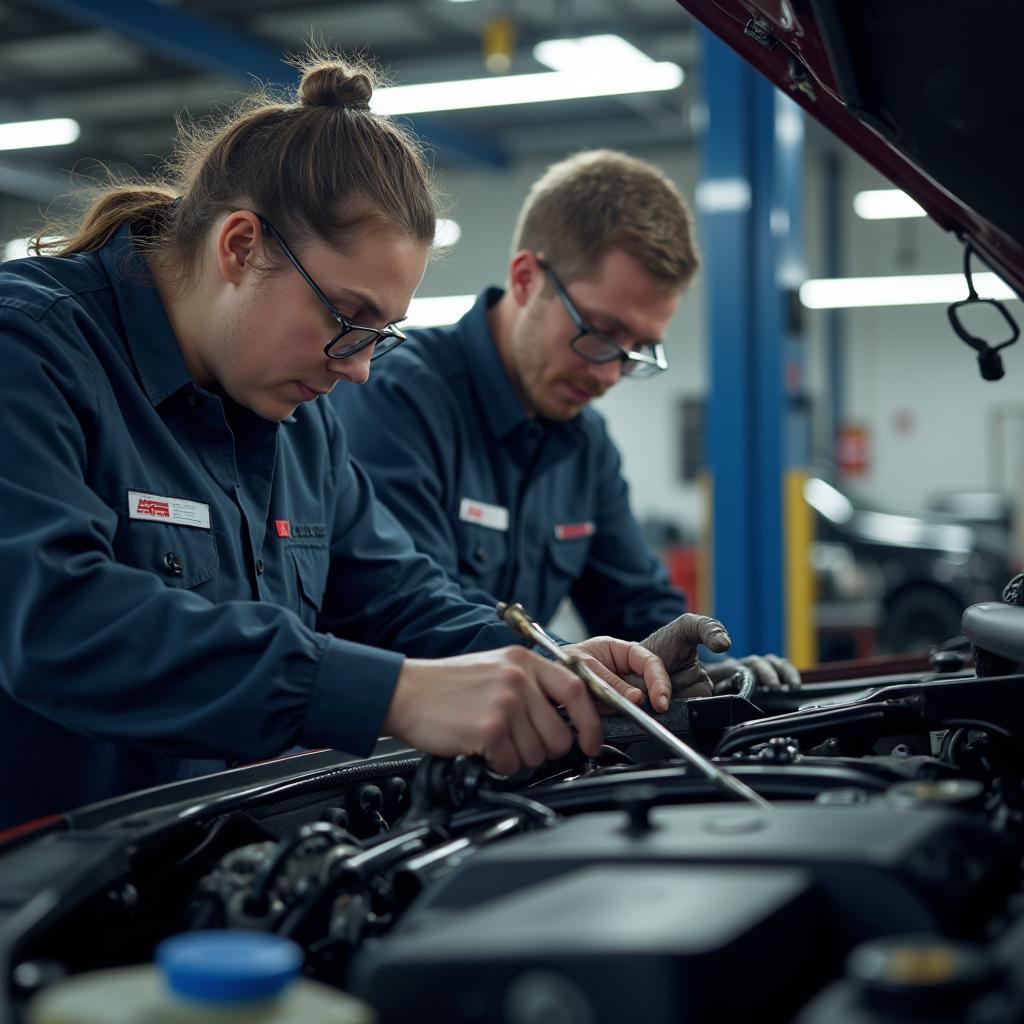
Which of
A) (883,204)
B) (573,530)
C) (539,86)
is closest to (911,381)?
(883,204)

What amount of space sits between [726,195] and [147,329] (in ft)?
12.2

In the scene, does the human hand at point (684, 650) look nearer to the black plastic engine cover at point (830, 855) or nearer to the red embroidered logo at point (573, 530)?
the black plastic engine cover at point (830, 855)

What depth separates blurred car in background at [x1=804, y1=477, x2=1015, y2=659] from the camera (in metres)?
7.51

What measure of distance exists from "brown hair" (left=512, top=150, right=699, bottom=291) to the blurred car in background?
17.4ft

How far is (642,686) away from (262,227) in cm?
70

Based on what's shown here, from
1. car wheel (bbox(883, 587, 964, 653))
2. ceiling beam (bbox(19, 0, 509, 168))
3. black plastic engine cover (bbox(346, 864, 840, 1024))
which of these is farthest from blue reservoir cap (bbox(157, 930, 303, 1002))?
car wheel (bbox(883, 587, 964, 653))

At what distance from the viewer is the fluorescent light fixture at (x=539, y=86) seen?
282 inches

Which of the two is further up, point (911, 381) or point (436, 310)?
point (436, 310)

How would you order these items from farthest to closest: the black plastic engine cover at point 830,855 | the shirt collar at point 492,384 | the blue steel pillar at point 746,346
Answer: the blue steel pillar at point 746,346 → the shirt collar at point 492,384 → the black plastic engine cover at point 830,855

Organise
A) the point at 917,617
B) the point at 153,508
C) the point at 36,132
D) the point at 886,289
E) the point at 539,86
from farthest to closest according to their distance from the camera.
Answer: the point at 886,289, the point at 36,132, the point at 917,617, the point at 539,86, the point at 153,508

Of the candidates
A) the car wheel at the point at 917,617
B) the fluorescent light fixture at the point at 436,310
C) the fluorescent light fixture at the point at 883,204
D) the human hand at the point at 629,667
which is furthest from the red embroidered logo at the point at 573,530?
the fluorescent light fixture at the point at 436,310

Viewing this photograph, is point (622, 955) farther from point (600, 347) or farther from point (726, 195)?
point (726, 195)

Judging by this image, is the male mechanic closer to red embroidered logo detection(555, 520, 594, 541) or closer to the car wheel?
red embroidered logo detection(555, 520, 594, 541)

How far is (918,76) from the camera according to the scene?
131 cm
